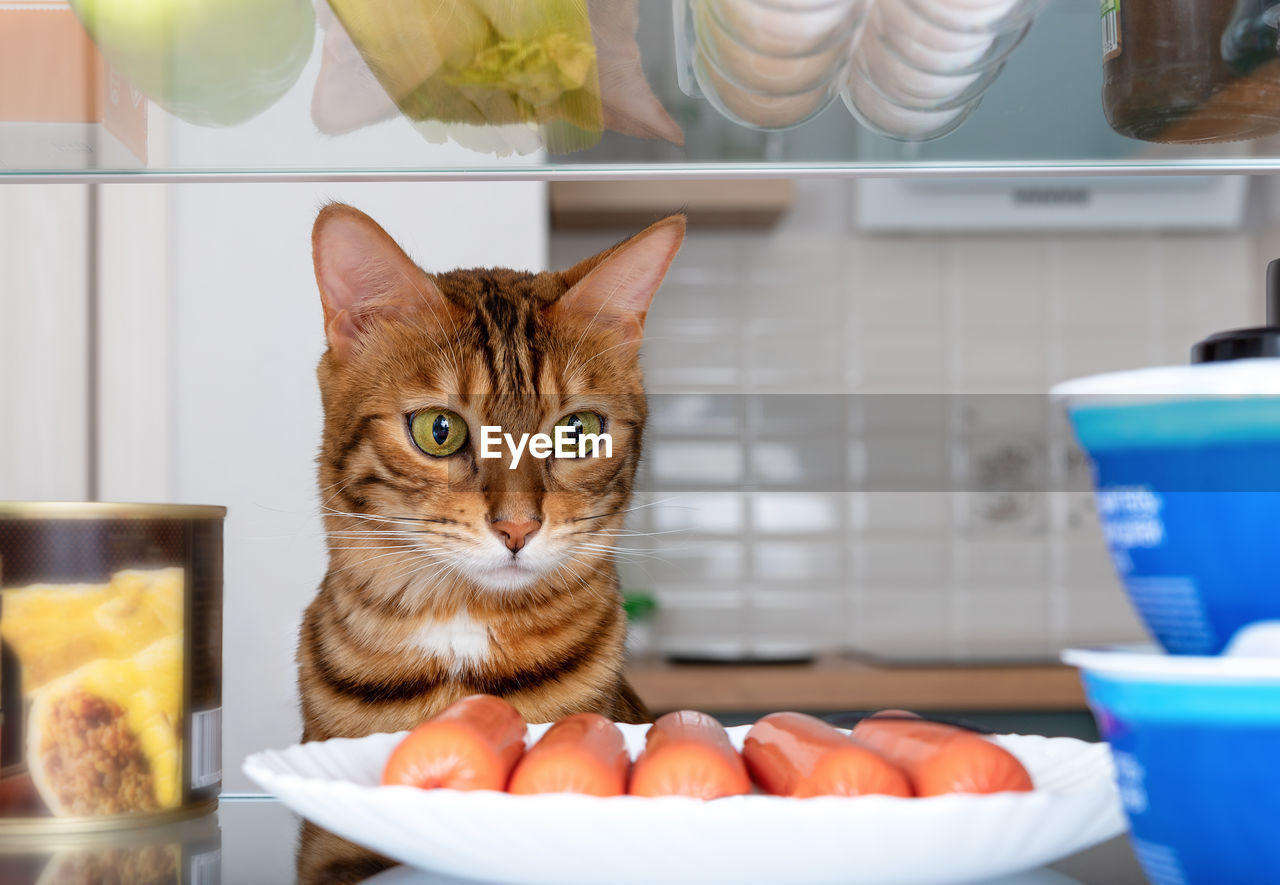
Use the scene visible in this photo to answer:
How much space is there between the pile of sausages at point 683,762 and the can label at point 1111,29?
358 millimetres

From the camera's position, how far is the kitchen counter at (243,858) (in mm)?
449

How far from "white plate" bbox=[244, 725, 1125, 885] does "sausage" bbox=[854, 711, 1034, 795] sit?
0.02 metres

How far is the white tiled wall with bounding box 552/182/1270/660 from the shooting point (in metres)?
2.39

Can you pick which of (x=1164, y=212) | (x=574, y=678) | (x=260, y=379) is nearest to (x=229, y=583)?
(x=260, y=379)

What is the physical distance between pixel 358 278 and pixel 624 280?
188mm

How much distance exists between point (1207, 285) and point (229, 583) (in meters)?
2.22

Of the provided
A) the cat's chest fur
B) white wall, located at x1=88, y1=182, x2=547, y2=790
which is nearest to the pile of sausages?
the cat's chest fur

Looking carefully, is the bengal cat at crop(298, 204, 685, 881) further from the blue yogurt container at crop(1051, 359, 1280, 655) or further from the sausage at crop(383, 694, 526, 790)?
the blue yogurt container at crop(1051, 359, 1280, 655)

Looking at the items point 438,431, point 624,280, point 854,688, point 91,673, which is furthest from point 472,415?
point 854,688

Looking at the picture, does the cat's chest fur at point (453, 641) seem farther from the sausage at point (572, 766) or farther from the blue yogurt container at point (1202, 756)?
the blue yogurt container at point (1202, 756)

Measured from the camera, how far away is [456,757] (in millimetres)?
408

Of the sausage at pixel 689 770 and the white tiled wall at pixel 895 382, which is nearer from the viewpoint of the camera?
the sausage at pixel 689 770

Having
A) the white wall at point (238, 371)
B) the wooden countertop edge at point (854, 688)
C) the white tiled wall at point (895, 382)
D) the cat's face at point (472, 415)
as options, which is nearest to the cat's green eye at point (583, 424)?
the cat's face at point (472, 415)

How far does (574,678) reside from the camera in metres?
0.70
